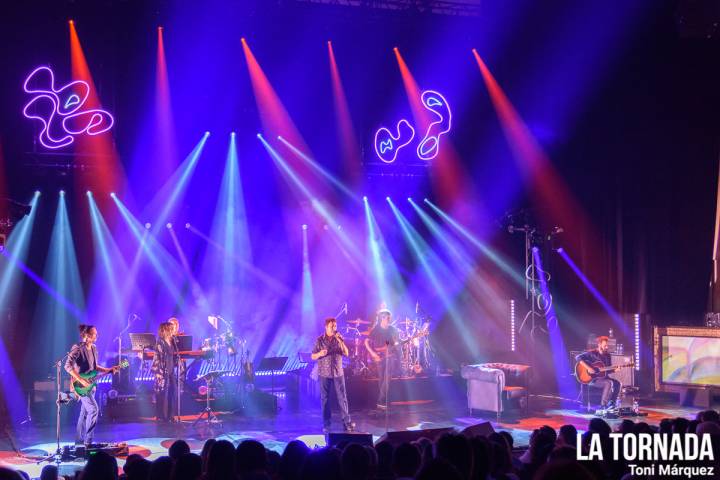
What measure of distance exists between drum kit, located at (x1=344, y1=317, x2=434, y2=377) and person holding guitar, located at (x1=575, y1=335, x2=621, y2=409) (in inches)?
127

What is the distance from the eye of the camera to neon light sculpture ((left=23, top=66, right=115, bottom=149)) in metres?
14.4

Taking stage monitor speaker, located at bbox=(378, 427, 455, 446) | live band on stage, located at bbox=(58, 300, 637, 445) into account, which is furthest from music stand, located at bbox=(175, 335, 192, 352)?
stage monitor speaker, located at bbox=(378, 427, 455, 446)

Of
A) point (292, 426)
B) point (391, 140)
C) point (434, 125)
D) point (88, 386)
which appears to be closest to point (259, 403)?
point (292, 426)

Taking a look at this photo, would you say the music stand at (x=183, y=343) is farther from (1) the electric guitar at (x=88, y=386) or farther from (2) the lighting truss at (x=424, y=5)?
(2) the lighting truss at (x=424, y=5)

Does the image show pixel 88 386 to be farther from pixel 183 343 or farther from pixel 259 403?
pixel 259 403

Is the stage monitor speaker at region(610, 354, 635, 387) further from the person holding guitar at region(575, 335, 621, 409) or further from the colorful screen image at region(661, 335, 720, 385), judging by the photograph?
the colorful screen image at region(661, 335, 720, 385)

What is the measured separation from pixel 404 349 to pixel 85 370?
8138 millimetres

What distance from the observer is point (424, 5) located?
16562 mm

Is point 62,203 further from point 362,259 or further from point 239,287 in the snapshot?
point 362,259

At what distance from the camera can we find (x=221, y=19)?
16.4 metres

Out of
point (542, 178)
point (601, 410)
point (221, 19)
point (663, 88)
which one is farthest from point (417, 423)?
point (221, 19)

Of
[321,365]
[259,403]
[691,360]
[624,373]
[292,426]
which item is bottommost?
[292,426]

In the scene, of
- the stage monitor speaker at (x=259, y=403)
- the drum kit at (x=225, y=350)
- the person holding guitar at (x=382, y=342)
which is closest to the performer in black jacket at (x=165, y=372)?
the stage monitor speaker at (x=259, y=403)

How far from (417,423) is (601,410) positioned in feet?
11.7
